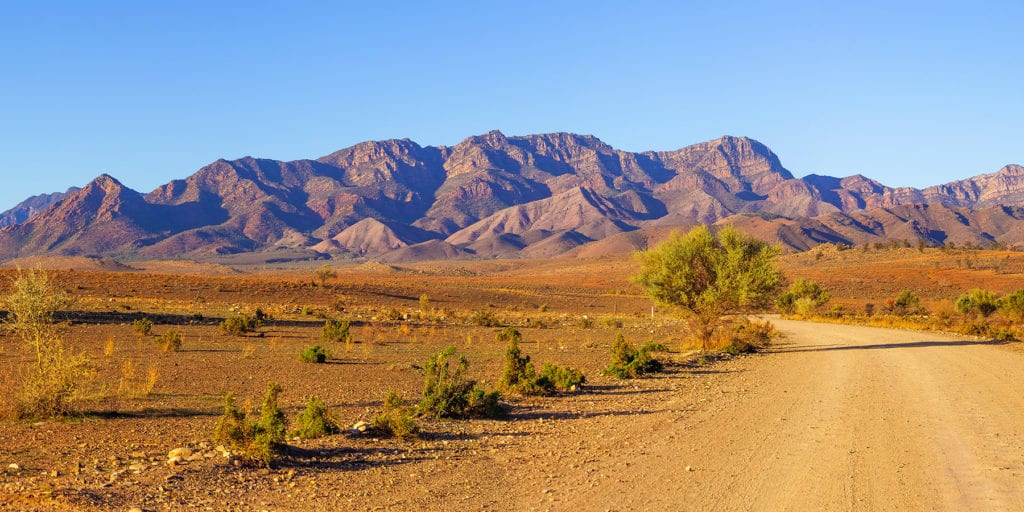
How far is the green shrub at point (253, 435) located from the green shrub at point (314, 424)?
102 centimetres

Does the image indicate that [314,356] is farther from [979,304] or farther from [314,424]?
[979,304]

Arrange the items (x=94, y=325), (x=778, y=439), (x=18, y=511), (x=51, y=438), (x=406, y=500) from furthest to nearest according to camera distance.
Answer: (x=94, y=325)
(x=778, y=439)
(x=51, y=438)
(x=406, y=500)
(x=18, y=511)

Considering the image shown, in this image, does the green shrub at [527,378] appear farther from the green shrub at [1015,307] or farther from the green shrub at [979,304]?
the green shrub at [979,304]

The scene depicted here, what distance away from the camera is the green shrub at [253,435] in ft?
33.1

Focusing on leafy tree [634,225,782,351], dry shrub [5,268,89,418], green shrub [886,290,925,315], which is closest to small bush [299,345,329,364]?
dry shrub [5,268,89,418]

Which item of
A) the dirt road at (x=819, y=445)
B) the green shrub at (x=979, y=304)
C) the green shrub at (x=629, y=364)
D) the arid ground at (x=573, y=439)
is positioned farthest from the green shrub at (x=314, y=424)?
the green shrub at (x=979, y=304)

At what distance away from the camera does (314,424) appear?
11875 mm

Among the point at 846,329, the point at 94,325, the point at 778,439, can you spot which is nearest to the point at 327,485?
the point at 778,439

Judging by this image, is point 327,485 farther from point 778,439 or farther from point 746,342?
point 746,342

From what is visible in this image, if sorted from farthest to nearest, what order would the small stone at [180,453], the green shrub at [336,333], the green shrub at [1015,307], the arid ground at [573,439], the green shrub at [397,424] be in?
the green shrub at [1015,307]
the green shrub at [336,333]
the green shrub at [397,424]
the small stone at [180,453]
the arid ground at [573,439]

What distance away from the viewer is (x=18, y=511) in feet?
25.1

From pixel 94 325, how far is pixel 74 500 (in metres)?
28.1

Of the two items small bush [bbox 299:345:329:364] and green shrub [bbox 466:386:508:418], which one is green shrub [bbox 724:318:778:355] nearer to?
small bush [bbox 299:345:329:364]

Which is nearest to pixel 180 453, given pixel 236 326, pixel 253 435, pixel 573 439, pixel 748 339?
pixel 253 435
